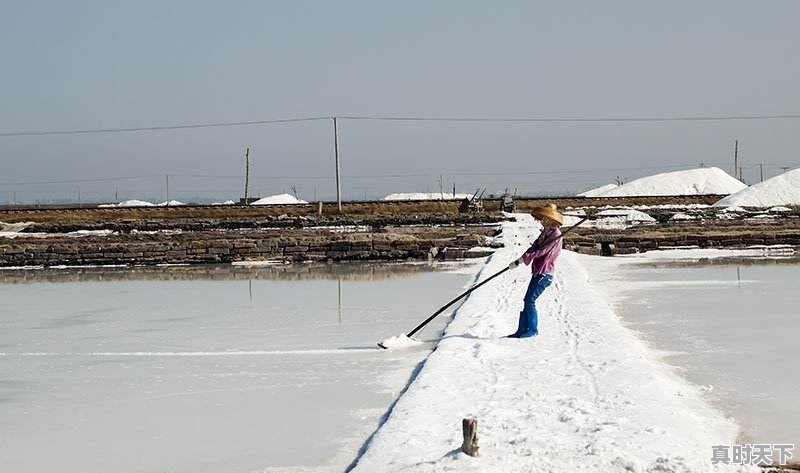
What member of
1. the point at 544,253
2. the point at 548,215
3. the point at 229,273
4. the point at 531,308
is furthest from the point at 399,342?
the point at 229,273

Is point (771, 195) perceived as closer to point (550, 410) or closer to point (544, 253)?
point (544, 253)

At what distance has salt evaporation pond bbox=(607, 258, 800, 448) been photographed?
5.70 metres

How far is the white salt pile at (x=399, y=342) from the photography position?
8070 millimetres

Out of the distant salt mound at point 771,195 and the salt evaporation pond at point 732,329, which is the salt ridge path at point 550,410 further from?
the distant salt mound at point 771,195

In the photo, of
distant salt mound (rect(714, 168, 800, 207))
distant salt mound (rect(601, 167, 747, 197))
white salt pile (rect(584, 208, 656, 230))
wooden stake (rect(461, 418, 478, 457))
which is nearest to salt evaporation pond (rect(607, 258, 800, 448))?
wooden stake (rect(461, 418, 478, 457))

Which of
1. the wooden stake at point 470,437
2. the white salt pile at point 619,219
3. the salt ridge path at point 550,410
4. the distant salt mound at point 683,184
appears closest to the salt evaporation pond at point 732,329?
the salt ridge path at point 550,410

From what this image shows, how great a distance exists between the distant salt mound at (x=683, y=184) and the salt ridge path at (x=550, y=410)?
47822 mm

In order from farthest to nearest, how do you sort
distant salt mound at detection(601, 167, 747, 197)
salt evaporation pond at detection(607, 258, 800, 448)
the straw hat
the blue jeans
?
distant salt mound at detection(601, 167, 747, 197), the blue jeans, the straw hat, salt evaporation pond at detection(607, 258, 800, 448)

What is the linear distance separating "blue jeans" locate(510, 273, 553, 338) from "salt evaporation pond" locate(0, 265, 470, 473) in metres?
0.89

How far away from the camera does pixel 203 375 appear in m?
7.21

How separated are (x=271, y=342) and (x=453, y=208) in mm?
32220

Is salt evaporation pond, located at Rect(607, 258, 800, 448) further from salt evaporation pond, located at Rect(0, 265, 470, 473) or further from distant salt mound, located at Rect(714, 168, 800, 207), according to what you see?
distant salt mound, located at Rect(714, 168, 800, 207)

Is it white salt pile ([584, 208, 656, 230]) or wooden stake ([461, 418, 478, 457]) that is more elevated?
white salt pile ([584, 208, 656, 230])

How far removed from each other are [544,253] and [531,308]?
1.51 ft
